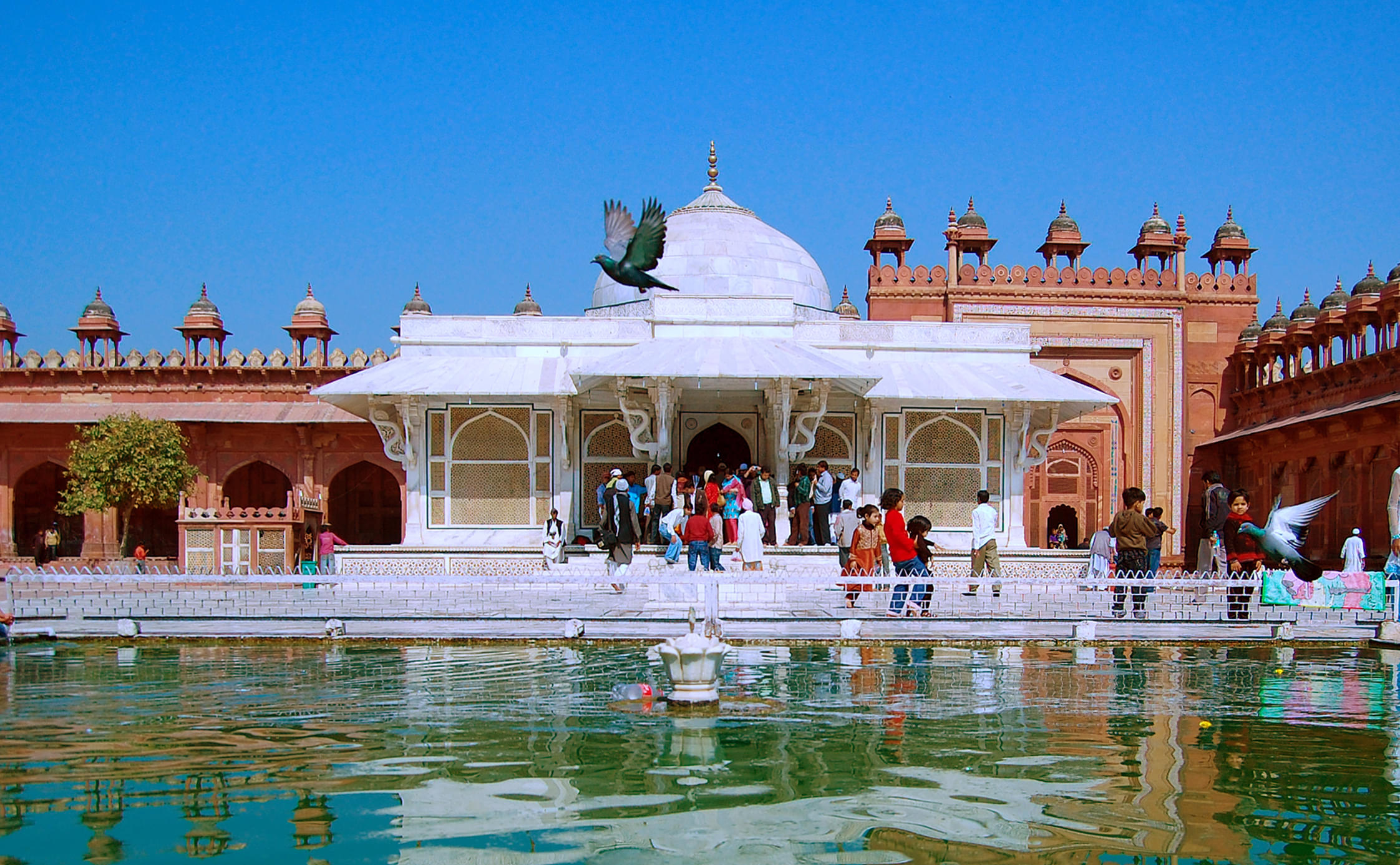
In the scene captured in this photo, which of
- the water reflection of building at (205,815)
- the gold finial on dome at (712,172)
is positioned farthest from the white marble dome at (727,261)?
the water reflection of building at (205,815)

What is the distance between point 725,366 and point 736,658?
736cm

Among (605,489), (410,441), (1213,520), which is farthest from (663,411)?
(1213,520)

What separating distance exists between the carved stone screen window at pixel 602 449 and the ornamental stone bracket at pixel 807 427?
7.02 ft

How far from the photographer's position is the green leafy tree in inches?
921

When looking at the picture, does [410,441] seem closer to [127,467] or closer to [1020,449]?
[1020,449]

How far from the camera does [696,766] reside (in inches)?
208

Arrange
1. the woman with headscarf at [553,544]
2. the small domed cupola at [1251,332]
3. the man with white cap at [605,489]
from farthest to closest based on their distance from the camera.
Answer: the small domed cupola at [1251,332] → the woman with headscarf at [553,544] → the man with white cap at [605,489]

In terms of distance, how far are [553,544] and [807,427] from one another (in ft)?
12.1

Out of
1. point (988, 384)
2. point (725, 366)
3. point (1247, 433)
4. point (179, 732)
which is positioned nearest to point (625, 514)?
point (725, 366)

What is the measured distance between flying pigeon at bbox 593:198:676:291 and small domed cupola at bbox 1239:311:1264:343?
15047 mm

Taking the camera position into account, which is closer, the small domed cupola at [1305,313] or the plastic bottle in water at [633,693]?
the plastic bottle in water at [633,693]

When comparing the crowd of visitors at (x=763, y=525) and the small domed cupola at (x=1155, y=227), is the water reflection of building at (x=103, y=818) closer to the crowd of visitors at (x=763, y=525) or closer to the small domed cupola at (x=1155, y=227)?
the crowd of visitors at (x=763, y=525)

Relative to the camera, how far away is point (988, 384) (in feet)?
56.4

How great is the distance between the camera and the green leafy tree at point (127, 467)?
2339cm
